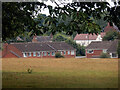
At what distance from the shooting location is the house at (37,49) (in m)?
76.6

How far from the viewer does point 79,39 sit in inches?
3585

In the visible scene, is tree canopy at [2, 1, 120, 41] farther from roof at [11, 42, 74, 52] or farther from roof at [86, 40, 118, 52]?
roof at [86, 40, 118, 52]

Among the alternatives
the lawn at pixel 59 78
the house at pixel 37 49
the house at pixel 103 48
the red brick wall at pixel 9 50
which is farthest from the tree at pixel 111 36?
the lawn at pixel 59 78

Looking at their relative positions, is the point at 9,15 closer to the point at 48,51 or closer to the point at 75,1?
the point at 75,1

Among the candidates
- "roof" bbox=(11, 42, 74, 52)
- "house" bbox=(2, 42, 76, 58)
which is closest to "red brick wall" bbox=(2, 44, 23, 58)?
"house" bbox=(2, 42, 76, 58)

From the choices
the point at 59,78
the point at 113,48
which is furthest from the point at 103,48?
the point at 59,78

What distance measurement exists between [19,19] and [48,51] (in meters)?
64.3

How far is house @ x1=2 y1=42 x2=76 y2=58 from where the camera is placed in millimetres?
76562

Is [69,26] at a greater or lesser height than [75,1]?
lesser

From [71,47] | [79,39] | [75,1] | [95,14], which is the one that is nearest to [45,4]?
[75,1]

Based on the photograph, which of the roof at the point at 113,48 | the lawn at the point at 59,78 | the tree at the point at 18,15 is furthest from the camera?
the roof at the point at 113,48

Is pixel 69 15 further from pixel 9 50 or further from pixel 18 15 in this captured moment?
pixel 9 50

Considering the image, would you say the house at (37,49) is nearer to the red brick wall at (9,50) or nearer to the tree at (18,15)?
the red brick wall at (9,50)

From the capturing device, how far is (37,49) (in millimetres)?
79000
